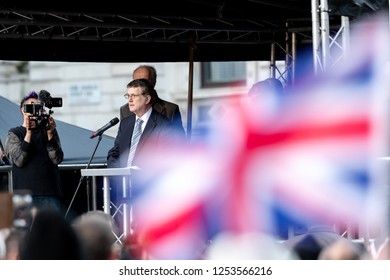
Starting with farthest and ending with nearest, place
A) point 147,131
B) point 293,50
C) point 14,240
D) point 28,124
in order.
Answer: point 293,50 → point 28,124 → point 147,131 → point 14,240

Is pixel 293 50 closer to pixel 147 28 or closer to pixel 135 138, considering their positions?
pixel 147 28

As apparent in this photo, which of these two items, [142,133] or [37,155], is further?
[37,155]

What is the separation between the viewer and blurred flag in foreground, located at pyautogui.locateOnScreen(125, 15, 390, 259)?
5484 millimetres

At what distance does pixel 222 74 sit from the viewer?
24.8 meters

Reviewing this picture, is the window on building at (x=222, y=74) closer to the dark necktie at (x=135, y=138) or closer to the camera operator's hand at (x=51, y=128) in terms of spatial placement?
the camera operator's hand at (x=51, y=128)

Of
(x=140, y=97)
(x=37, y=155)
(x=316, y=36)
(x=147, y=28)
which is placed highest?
(x=147, y=28)

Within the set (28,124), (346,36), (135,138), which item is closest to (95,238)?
(135,138)

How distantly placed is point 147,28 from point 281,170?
19.8ft

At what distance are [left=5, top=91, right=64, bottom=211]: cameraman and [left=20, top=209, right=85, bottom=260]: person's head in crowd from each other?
531 centimetres

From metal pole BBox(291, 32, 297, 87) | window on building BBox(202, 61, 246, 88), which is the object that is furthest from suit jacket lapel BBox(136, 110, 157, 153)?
window on building BBox(202, 61, 246, 88)

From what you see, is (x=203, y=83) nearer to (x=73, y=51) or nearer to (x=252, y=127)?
(x=73, y=51)

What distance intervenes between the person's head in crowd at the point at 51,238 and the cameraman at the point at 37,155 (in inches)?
209

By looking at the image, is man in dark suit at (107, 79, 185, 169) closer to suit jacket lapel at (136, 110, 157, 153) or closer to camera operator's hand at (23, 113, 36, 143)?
suit jacket lapel at (136, 110, 157, 153)

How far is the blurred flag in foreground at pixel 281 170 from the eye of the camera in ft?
18.0
